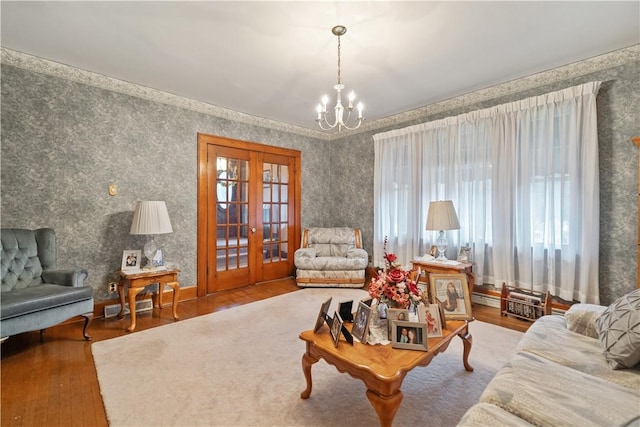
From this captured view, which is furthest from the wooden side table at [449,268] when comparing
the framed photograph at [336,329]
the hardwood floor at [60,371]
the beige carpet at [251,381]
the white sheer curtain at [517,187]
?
the framed photograph at [336,329]

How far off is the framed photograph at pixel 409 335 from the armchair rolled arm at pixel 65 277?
2882 millimetres

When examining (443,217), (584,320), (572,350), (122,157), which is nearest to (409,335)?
(572,350)

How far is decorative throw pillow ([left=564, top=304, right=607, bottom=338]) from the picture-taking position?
1.76 m

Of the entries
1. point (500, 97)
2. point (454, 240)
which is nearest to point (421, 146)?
point (500, 97)

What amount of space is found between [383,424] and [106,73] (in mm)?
4185

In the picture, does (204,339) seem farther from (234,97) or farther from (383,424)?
(234,97)

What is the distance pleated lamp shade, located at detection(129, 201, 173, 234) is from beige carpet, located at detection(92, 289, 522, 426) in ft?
3.47

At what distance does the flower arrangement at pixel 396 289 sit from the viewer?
1.83 meters

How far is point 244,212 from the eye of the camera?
467 centimetres

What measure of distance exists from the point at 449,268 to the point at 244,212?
3.10 meters

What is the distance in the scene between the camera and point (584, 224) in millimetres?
2938

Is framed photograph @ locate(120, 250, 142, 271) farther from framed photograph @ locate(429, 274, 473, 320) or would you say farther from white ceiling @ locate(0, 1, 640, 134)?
framed photograph @ locate(429, 274, 473, 320)

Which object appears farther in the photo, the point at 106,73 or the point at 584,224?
the point at 106,73

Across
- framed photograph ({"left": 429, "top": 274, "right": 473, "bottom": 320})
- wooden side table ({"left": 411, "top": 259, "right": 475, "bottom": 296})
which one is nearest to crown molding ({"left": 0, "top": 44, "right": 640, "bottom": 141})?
wooden side table ({"left": 411, "top": 259, "right": 475, "bottom": 296})
